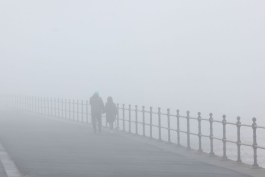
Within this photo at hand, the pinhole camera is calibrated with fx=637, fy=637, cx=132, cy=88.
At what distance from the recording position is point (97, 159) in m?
15.5

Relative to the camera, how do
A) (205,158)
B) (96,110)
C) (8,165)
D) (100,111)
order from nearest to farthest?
(8,165) → (205,158) → (96,110) → (100,111)

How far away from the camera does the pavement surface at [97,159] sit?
12961mm

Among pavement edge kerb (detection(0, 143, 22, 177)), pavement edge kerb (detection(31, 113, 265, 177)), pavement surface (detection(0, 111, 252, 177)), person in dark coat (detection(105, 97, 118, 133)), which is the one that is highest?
person in dark coat (detection(105, 97, 118, 133))

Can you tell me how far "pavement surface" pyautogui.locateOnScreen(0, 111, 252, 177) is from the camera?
42.5 feet

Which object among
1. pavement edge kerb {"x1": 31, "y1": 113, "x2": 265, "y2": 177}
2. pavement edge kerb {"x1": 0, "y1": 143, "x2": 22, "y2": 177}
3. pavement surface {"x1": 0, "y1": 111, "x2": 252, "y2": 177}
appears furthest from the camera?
pavement edge kerb {"x1": 31, "y1": 113, "x2": 265, "y2": 177}

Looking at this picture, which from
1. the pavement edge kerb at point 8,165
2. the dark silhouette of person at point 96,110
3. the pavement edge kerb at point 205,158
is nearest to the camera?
the pavement edge kerb at point 8,165

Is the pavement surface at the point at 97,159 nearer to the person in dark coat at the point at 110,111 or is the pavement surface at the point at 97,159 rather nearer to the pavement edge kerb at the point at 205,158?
the pavement edge kerb at the point at 205,158

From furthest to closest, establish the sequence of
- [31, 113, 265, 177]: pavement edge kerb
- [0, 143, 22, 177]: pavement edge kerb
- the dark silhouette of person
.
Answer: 1. the dark silhouette of person
2. [31, 113, 265, 177]: pavement edge kerb
3. [0, 143, 22, 177]: pavement edge kerb

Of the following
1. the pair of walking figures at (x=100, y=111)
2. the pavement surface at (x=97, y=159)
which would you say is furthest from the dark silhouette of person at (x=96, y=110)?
the pavement surface at (x=97, y=159)

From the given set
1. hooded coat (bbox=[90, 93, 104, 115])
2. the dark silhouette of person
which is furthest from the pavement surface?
hooded coat (bbox=[90, 93, 104, 115])

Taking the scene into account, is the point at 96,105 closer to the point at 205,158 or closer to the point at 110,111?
the point at 110,111

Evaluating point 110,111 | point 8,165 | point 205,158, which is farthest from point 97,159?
point 110,111

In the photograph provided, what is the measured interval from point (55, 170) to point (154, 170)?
2.09 meters

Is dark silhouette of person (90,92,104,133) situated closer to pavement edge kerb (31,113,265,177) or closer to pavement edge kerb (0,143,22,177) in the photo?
pavement edge kerb (31,113,265,177)
